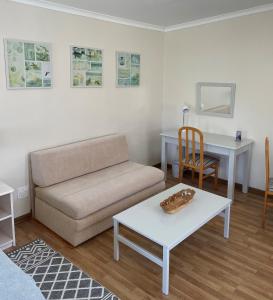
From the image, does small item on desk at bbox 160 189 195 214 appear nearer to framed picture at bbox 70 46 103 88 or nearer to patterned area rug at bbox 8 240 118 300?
patterned area rug at bbox 8 240 118 300

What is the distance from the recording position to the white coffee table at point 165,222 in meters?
1.99

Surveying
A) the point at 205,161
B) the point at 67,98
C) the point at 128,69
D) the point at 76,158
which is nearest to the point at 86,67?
the point at 67,98

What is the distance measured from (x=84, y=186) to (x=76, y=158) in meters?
0.37

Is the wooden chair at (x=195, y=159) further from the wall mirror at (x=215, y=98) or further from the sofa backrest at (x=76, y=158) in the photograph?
the sofa backrest at (x=76, y=158)

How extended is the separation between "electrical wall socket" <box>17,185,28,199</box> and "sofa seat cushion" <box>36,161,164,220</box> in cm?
17

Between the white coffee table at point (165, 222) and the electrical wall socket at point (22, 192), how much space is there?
1.17 metres

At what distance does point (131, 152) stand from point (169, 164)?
0.80 meters

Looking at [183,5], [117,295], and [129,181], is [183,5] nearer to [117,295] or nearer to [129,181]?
[129,181]

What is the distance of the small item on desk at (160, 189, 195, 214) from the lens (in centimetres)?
230

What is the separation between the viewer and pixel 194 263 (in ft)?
7.63

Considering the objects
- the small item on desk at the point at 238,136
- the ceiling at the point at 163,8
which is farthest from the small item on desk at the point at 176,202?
the ceiling at the point at 163,8

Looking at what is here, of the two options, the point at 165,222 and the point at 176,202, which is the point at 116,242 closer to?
the point at 165,222

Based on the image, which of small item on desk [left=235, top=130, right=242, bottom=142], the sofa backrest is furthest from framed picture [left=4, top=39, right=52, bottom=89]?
small item on desk [left=235, top=130, right=242, bottom=142]

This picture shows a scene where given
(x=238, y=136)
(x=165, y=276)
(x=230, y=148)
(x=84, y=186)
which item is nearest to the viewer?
(x=165, y=276)
